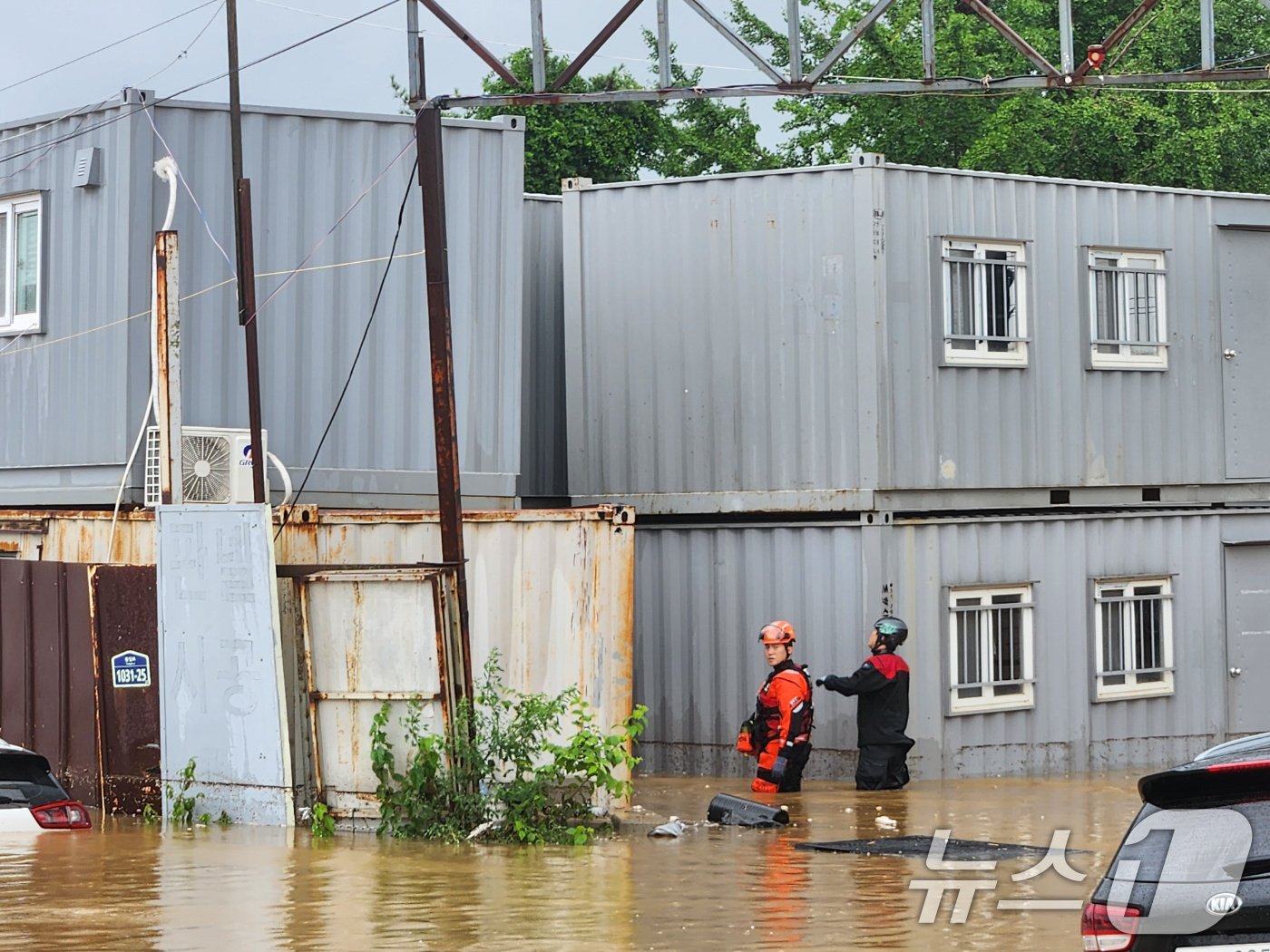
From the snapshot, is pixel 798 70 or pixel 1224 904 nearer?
pixel 1224 904

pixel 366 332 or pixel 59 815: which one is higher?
→ pixel 366 332

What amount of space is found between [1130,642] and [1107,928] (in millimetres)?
13258

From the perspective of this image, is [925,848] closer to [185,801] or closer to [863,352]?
[185,801]

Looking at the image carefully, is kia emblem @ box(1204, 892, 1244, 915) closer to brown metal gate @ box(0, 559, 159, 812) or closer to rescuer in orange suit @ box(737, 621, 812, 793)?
rescuer in orange suit @ box(737, 621, 812, 793)

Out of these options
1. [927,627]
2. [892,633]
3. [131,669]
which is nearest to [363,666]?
[131,669]

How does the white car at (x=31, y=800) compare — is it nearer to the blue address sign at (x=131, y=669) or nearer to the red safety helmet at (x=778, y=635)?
the blue address sign at (x=131, y=669)

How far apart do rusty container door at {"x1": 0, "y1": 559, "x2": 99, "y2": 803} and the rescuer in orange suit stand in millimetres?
5206

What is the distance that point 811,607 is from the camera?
692 inches

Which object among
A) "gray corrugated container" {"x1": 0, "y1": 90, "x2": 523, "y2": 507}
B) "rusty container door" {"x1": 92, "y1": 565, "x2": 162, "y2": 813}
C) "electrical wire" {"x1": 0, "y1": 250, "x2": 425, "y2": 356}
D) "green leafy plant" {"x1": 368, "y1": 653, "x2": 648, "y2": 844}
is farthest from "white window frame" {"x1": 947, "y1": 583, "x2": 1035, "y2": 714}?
"rusty container door" {"x1": 92, "y1": 565, "x2": 162, "y2": 813}

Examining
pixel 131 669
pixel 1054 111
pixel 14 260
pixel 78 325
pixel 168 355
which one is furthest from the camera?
pixel 1054 111

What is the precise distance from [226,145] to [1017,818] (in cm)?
892

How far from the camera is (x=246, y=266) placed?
621 inches

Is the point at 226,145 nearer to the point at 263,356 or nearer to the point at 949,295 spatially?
the point at 263,356

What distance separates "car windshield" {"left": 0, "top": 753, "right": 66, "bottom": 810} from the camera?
35.5 ft
